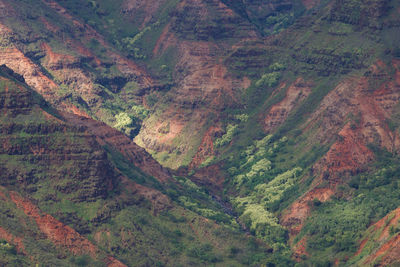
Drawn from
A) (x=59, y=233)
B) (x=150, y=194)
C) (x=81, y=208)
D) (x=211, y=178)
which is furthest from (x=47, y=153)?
(x=211, y=178)

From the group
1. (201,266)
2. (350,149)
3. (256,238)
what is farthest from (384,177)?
(201,266)

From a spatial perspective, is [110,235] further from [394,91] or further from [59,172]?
[394,91]

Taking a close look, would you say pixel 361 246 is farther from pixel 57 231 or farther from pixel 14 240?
pixel 14 240

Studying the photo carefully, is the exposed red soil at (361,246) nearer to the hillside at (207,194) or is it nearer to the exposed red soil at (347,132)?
the hillside at (207,194)

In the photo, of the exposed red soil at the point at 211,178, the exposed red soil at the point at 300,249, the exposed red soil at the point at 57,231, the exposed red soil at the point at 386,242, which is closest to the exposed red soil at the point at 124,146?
the exposed red soil at the point at 211,178

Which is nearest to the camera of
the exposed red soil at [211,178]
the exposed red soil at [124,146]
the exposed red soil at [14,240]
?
the exposed red soil at [14,240]

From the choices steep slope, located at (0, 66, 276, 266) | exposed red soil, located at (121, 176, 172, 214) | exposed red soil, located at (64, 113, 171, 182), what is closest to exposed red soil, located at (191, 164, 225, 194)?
exposed red soil, located at (64, 113, 171, 182)
